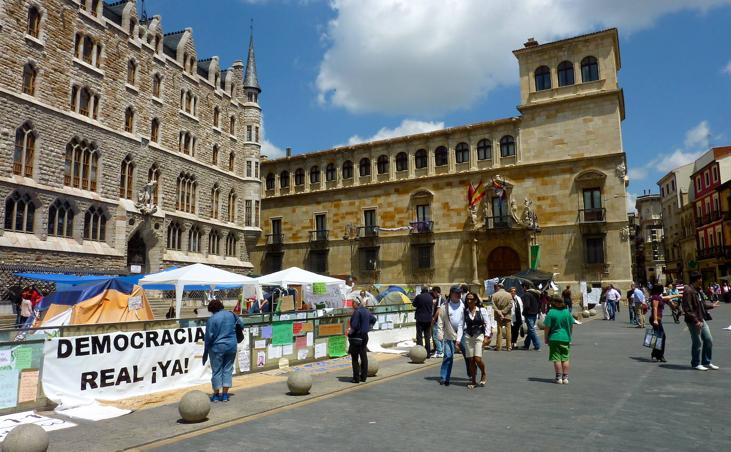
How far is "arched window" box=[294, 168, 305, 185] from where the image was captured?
47531 millimetres

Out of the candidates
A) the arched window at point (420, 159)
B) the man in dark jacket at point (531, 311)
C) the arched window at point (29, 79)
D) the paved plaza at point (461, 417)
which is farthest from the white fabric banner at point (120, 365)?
the arched window at point (420, 159)

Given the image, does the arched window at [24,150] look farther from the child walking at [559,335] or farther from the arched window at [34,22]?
the child walking at [559,335]

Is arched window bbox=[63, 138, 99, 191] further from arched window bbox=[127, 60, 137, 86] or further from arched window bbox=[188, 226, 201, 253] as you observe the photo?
arched window bbox=[188, 226, 201, 253]

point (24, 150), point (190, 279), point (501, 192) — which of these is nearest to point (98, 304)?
point (190, 279)

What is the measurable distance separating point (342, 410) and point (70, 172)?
24.4 m

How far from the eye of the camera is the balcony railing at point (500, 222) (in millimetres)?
37031

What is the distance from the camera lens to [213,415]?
314 inches

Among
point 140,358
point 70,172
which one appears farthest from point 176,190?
point 140,358

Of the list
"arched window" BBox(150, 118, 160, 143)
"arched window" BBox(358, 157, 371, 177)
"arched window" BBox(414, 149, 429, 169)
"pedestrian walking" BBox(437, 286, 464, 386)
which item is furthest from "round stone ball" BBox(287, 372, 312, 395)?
"arched window" BBox(358, 157, 371, 177)

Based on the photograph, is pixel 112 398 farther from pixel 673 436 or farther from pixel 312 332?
pixel 673 436

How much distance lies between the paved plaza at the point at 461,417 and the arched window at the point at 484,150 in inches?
1144

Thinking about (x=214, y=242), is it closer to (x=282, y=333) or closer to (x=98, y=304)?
(x=98, y=304)

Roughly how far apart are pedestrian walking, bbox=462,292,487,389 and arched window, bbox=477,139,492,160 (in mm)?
30649

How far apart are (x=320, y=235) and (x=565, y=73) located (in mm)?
23404
